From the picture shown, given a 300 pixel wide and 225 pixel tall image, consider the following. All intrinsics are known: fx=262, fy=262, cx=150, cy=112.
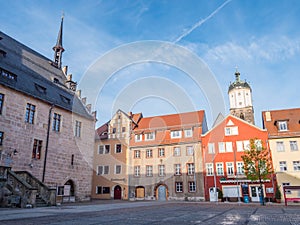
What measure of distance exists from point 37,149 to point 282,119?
95.6 feet

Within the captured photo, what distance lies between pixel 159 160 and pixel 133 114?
10.7m

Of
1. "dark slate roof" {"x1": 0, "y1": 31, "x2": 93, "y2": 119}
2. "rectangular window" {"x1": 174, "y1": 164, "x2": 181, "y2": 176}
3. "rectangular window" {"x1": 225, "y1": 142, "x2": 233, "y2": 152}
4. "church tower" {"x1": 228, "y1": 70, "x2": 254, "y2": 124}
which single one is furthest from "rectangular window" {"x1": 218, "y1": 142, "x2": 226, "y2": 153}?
"church tower" {"x1": 228, "y1": 70, "x2": 254, "y2": 124}

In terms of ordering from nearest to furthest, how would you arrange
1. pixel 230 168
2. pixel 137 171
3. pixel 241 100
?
pixel 230 168
pixel 137 171
pixel 241 100

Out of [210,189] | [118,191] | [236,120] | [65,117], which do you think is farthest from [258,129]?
[65,117]

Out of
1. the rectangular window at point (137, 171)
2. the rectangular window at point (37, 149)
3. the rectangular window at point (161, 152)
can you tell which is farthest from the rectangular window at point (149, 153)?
the rectangular window at point (37, 149)

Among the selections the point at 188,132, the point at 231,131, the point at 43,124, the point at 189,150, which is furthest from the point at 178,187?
the point at 43,124

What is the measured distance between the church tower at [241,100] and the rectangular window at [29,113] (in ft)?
158

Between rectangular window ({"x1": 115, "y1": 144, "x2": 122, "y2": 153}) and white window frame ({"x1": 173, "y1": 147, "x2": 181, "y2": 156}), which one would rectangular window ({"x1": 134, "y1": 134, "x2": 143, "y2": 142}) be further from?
white window frame ({"x1": 173, "y1": 147, "x2": 181, "y2": 156})

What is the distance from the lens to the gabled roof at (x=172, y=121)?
37906mm

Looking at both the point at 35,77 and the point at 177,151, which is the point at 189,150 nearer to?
the point at 177,151

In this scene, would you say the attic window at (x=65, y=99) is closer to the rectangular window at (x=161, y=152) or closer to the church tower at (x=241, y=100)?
the rectangular window at (x=161, y=152)

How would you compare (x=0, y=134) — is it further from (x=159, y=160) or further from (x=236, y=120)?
(x=236, y=120)

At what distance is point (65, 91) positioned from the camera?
29.0m

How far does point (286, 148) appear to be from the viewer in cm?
3147
